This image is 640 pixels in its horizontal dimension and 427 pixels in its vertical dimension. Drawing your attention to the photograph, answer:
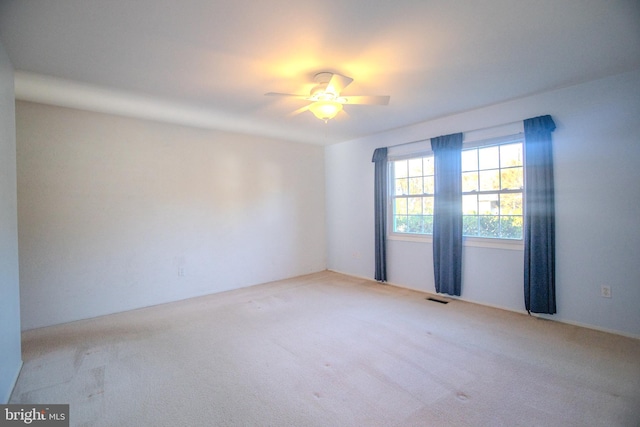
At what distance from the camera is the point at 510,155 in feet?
11.6

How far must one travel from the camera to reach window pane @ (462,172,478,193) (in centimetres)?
382

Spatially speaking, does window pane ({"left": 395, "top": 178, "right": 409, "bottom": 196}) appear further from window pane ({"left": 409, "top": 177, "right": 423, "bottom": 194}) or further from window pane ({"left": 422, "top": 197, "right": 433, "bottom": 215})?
window pane ({"left": 422, "top": 197, "right": 433, "bottom": 215})

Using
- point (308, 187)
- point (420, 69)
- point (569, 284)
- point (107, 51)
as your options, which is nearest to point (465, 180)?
point (569, 284)

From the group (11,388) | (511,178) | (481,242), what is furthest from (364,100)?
(11,388)

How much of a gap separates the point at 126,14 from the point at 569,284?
453 centimetres

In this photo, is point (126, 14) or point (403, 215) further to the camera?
point (403, 215)

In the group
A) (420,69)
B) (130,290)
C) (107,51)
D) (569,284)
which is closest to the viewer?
(107,51)

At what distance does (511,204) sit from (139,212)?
4.75m

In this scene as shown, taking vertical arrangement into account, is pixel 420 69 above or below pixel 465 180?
above

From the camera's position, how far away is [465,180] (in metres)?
3.90

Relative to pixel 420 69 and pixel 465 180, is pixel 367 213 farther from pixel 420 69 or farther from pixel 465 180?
pixel 420 69

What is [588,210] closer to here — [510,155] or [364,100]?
[510,155]

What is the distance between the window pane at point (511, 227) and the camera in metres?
3.48

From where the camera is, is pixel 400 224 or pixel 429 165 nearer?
pixel 429 165
